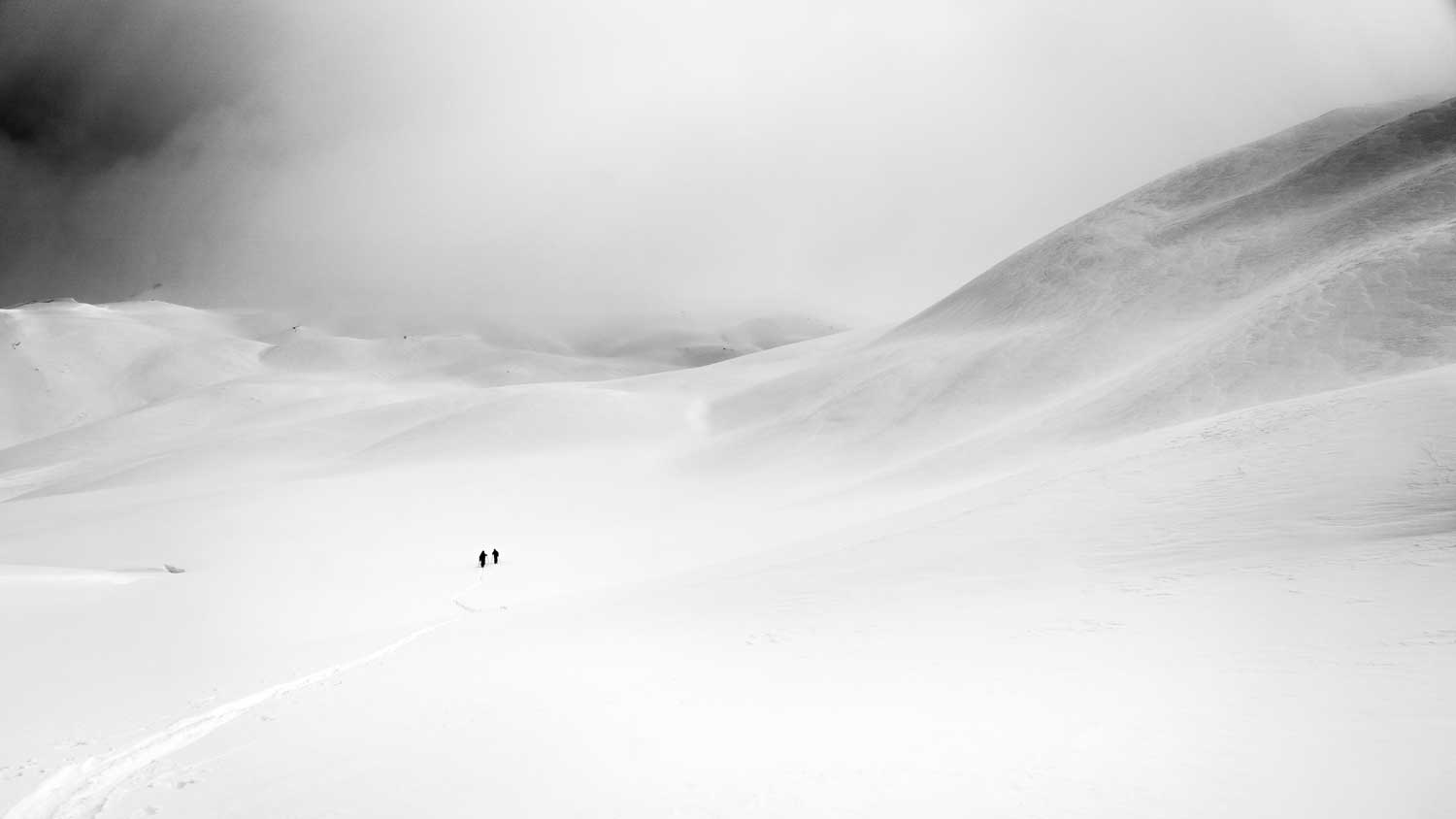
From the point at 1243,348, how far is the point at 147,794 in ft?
123

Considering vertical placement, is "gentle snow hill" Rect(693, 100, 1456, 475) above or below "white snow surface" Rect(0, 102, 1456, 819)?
above

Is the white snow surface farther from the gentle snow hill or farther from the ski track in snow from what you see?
the gentle snow hill

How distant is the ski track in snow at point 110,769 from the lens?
8.45 metres

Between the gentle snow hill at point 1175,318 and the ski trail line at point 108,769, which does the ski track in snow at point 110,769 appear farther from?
the gentle snow hill at point 1175,318

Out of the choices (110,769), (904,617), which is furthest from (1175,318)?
(110,769)

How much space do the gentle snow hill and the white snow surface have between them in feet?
1.04

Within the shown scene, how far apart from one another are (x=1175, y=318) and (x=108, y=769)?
50.0m

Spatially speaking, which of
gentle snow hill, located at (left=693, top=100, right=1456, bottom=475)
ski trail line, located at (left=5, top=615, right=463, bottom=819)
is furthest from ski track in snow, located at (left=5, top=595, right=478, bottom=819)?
gentle snow hill, located at (left=693, top=100, right=1456, bottom=475)

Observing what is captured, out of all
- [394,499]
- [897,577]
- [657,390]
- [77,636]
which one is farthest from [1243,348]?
[657,390]

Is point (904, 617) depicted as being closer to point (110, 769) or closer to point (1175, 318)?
point (110, 769)

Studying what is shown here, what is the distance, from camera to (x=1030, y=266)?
64.6 meters

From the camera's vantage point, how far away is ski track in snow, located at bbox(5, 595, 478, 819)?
8.45 meters

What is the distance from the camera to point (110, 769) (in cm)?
965

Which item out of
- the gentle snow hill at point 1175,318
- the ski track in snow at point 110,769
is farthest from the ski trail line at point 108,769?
the gentle snow hill at point 1175,318
